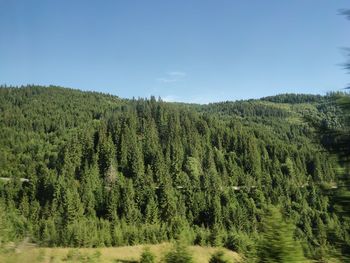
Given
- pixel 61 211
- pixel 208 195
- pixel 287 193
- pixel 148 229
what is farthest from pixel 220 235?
pixel 287 193

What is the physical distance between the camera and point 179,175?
488 feet

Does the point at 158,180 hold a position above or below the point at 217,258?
below

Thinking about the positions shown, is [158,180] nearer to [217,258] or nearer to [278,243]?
[217,258]

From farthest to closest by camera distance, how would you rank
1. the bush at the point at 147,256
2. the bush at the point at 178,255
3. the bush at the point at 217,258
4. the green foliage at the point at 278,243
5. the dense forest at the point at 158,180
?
the dense forest at the point at 158,180 < the bush at the point at 147,256 < the bush at the point at 217,258 < the bush at the point at 178,255 < the green foliage at the point at 278,243

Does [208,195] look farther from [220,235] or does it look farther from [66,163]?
[66,163]

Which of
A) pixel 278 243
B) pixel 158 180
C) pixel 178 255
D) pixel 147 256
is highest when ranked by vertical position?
pixel 278 243

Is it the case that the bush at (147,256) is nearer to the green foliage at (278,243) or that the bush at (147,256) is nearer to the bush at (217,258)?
the bush at (217,258)

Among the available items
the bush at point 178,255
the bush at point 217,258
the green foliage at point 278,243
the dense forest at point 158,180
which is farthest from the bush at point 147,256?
the dense forest at point 158,180

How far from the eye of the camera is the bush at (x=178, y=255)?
37.9ft

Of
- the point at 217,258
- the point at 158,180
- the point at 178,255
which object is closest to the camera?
the point at 178,255

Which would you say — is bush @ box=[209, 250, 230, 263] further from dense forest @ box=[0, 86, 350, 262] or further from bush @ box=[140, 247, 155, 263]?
dense forest @ box=[0, 86, 350, 262]

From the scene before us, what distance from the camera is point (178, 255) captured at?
1216cm

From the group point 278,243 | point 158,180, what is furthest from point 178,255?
point 158,180

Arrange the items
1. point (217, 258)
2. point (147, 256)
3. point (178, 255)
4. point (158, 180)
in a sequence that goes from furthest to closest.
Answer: point (158, 180), point (147, 256), point (217, 258), point (178, 255)
